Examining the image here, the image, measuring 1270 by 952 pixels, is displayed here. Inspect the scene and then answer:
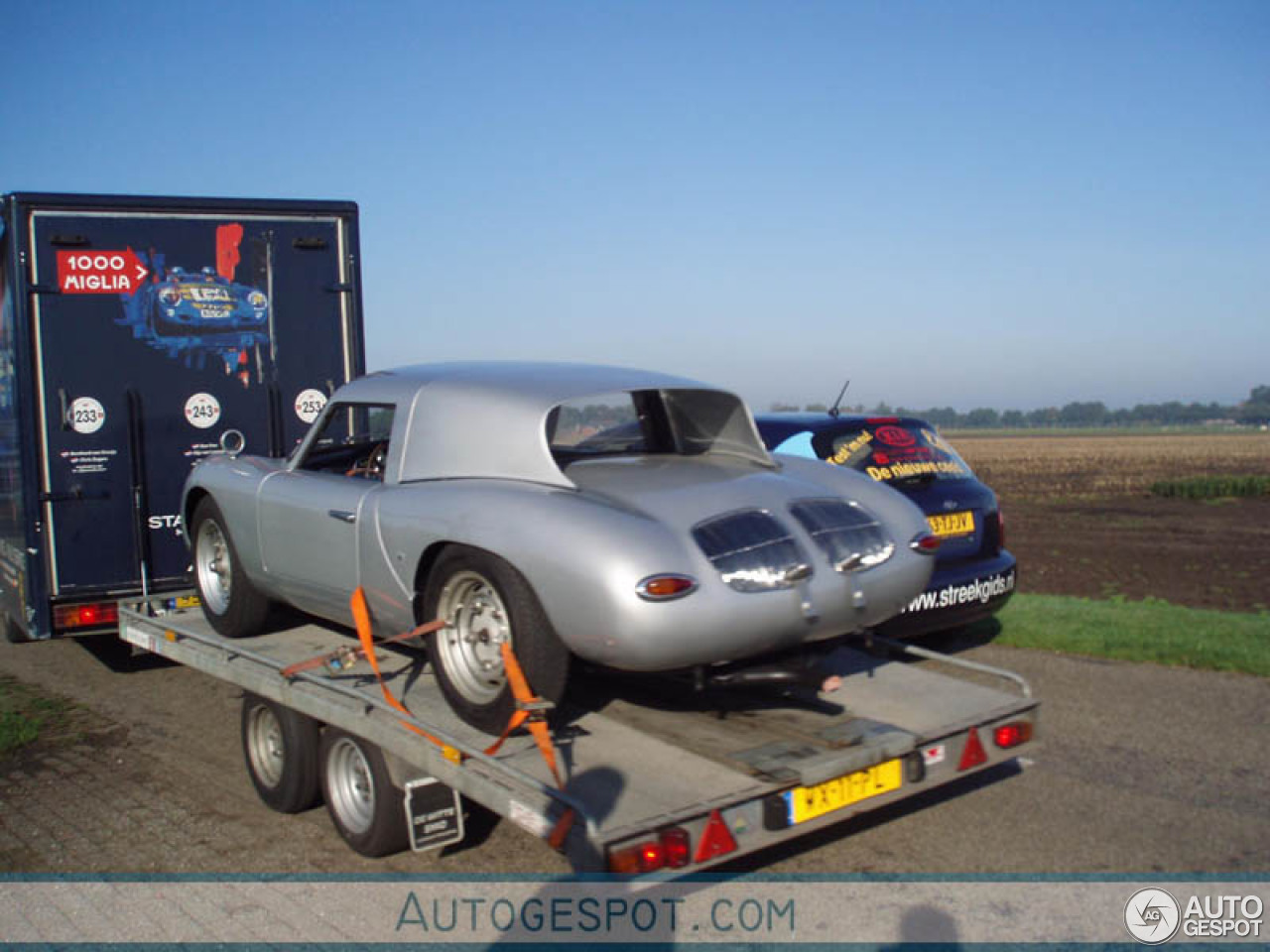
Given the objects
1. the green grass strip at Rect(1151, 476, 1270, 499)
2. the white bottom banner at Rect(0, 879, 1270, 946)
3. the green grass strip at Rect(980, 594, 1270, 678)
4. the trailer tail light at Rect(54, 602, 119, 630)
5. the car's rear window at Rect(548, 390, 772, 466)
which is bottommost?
the green grass strip at Rect(1151, 476, 1270, 499)

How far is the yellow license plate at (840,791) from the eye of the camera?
3854mm

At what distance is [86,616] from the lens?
7.63m

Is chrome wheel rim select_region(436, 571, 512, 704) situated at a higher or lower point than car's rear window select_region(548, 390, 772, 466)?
lower

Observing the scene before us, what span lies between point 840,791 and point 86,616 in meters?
5.65

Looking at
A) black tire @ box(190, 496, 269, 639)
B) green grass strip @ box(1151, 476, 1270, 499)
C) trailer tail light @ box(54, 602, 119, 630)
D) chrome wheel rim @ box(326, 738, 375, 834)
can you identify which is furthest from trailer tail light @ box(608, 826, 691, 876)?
green grass strip @ box(1151, 476, 1270, 499)

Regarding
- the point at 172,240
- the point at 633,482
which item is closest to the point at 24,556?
the point at 172,240

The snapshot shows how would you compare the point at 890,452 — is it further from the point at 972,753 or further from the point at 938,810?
the point at 972,753

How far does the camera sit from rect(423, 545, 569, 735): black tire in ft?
13.5

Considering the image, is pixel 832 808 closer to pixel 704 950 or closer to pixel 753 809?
pixel 753 809

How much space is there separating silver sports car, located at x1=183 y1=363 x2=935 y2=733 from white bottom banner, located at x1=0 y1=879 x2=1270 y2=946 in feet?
2.43

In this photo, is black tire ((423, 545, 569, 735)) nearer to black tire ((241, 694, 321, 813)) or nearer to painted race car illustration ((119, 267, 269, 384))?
black tire ((241, 694, 321, 813))

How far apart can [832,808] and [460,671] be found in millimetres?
1508

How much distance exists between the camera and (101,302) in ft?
25.0

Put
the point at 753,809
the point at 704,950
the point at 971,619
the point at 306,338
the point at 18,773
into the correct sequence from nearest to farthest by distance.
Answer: the point at 753,809 → the point at 704,950 → the point at 18,773 → the point at 971,619 → the point at 306,338
